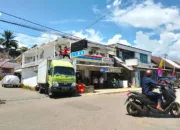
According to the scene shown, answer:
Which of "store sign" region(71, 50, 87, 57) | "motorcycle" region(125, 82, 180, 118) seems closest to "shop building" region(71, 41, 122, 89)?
"store sign" region(71, 50, 87, 57)

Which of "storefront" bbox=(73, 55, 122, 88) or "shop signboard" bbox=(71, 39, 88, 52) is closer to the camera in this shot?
"shop signboard" bbox=(71, 39, 88, 52)

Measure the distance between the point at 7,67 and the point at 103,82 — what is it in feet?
92.9

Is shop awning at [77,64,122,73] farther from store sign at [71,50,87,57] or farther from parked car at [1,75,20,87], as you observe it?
parked car at [1,75,20,87]

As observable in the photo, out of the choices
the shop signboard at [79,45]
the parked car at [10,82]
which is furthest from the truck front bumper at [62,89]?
the parked car at [10,82]

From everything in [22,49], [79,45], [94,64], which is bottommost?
[94,64]

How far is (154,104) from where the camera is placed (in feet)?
28.7

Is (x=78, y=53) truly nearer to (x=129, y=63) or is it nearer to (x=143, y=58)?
(x=129, y=63)

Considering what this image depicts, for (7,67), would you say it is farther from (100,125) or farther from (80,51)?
(100,125)

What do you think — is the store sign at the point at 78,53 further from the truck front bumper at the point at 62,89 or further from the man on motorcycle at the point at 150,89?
the man on motorcycle at the point at 150,89

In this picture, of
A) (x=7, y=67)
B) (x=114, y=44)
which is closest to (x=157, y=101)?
(x=114, y=44)

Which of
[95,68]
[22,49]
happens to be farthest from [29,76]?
[22,49]

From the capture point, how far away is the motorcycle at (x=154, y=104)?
8.62 metres

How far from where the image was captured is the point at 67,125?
291 inches

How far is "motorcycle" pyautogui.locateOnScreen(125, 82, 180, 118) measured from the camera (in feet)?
28.3
